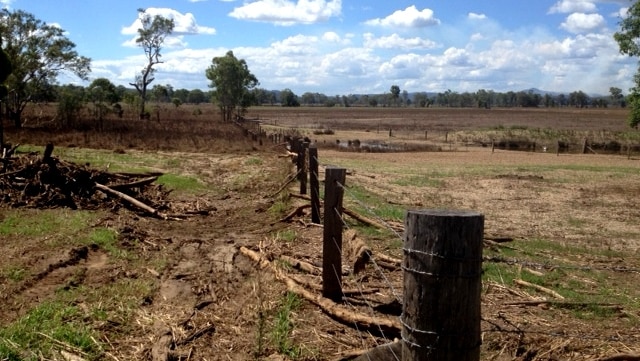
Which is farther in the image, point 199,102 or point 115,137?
point 199,102

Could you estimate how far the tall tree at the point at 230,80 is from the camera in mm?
68688

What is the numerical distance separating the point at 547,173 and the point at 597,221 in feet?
36.3

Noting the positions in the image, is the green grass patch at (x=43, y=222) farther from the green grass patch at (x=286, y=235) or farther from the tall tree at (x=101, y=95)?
the tall tree at (x=101, y=95)

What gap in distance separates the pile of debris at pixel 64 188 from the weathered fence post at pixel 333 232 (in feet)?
21.3

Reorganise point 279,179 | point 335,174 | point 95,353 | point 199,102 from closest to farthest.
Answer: point 95,353 < point 335,174 < point 279,179 < point 199,102

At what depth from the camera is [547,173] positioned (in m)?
25.7

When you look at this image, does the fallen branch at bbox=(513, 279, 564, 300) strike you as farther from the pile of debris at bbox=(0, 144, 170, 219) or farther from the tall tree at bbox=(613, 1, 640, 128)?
the tall tree at bbox=(613, 1, 640, 128)

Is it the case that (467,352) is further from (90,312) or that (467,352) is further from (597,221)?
(597,221)

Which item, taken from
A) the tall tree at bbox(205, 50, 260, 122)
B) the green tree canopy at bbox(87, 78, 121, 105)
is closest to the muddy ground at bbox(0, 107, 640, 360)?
the green tree canopy at bbox(87, 78, 121, 105)

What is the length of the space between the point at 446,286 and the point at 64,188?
39.0ft

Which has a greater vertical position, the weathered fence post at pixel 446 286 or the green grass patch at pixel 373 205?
the weathered fence post at pixel 446 286

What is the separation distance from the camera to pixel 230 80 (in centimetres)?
6912

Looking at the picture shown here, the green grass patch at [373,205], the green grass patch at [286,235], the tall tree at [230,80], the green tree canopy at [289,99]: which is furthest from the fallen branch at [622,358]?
the green tree canopy at [289,99]

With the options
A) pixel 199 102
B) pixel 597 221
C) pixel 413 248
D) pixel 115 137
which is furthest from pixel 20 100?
pixel 199 102
